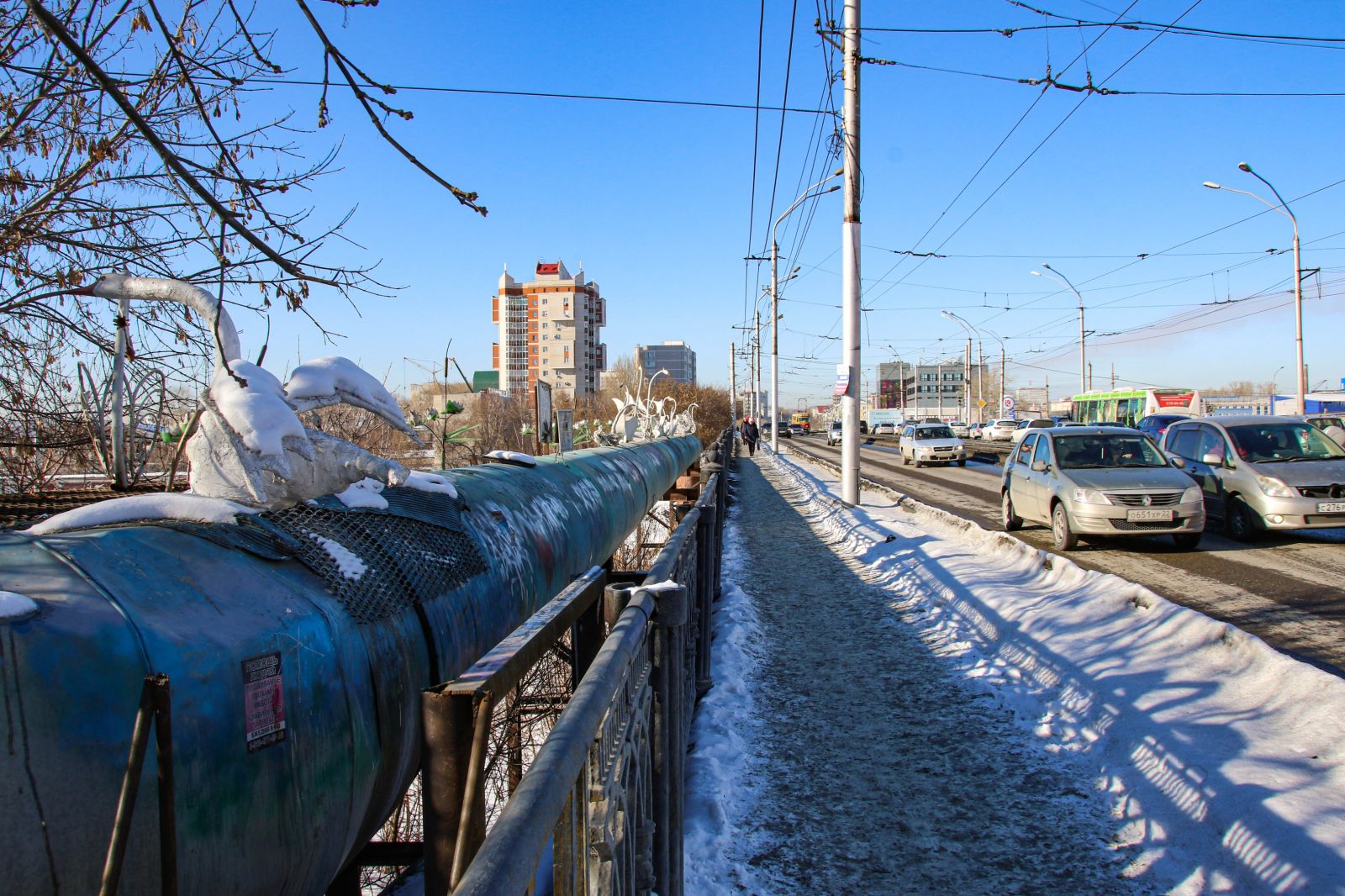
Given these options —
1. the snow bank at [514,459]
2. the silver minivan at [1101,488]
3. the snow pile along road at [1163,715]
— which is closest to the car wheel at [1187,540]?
the silver minivan at [1101,488]

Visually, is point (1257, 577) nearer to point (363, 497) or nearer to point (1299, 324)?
point (363, 497)

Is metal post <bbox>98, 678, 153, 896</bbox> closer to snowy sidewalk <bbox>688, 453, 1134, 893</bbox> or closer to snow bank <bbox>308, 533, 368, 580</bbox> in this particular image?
snow bank <bbox>308, 533, 368, 580</bbox>

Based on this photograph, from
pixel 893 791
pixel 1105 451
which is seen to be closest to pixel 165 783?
pixel 893 791

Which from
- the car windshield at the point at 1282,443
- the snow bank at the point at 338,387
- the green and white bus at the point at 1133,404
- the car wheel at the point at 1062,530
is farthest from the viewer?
the green and white bus at the point at 1133,404

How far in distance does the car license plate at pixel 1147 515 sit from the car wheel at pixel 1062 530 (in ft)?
2.24

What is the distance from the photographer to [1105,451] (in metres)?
11.1

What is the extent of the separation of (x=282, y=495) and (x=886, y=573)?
27.4ft

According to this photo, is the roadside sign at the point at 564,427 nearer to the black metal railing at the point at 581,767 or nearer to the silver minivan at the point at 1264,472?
the black metal railing at the point at 581,767

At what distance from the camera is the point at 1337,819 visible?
10.8 feet

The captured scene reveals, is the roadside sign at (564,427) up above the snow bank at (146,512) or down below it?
above

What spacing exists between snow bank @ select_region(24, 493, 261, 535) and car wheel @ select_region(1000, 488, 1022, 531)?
1211cm

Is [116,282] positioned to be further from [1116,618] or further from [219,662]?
[1116,618]

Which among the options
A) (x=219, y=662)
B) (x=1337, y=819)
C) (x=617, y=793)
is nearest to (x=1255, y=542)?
(x=1337, y=819)

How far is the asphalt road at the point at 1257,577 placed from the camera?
606 cm
